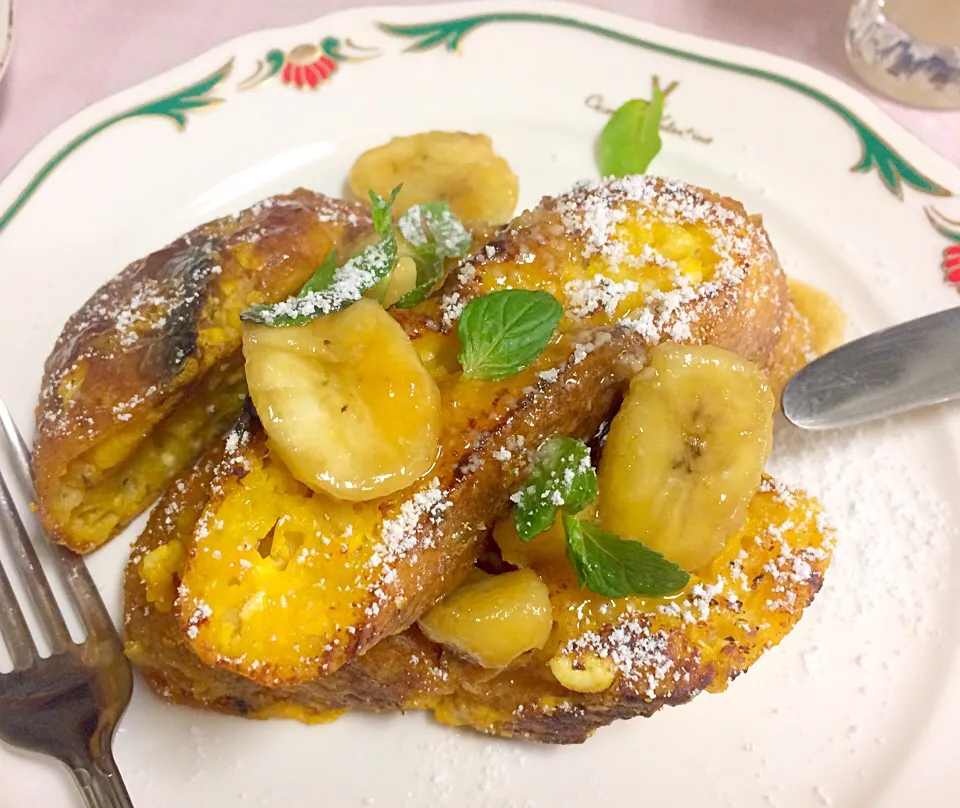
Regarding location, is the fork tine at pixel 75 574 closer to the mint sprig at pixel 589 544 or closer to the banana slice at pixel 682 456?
the mint sprig at pixel 589 544

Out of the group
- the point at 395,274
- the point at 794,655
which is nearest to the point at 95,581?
the point at 395,274

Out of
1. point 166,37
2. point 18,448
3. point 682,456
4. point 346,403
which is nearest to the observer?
point 346,403

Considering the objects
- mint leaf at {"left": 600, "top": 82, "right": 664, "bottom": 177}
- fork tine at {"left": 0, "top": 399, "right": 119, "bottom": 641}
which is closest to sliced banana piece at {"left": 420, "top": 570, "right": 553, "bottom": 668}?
fork tine at {"left": 0, "top": 399, "right": 119, "bottom": 641}

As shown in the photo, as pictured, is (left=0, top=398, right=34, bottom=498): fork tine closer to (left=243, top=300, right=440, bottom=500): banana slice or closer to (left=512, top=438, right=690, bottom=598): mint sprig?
(left=243, top=300, right=440, bottom=500): banana slice

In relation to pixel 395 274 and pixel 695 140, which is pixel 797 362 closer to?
pixel 695 140

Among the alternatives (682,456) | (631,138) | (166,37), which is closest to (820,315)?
(631,138)

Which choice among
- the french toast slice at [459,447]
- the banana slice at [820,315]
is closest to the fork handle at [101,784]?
the french toast slice at [459,447]

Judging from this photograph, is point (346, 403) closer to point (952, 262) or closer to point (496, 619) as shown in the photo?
point (496, 619)
